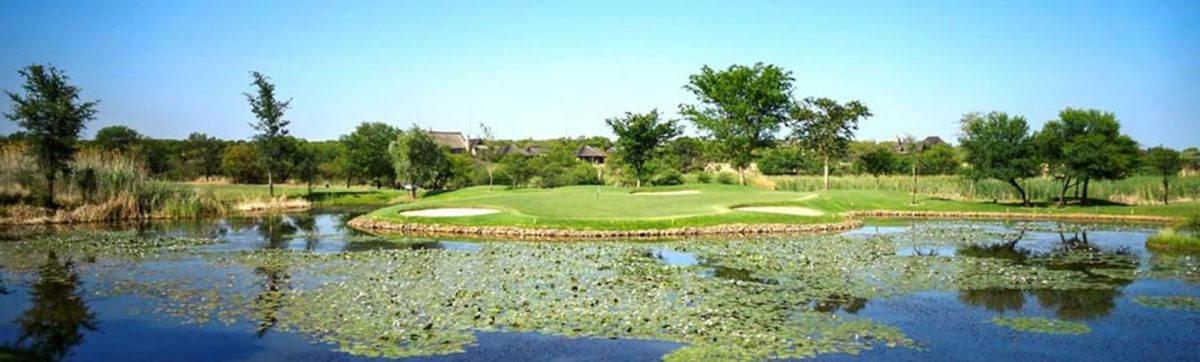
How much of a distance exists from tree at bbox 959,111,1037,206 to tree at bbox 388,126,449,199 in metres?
38.5

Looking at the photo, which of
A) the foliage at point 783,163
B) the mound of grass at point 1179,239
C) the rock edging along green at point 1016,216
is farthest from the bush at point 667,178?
the mound of grass at point 1179,239

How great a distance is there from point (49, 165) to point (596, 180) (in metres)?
41.2

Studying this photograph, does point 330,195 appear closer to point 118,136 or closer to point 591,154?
point 118,136

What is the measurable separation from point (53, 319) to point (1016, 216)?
136ft

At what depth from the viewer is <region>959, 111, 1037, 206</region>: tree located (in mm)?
44197

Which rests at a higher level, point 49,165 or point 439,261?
point 49,165

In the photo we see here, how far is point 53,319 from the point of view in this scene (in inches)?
640

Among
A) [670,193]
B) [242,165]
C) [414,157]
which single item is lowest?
[670,193]

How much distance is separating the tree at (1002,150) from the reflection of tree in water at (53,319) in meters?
43.2

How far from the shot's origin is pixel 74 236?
3166 cm

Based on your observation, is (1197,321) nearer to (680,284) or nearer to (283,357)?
(680,284)

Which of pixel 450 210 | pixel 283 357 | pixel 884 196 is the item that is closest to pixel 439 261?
pixel 283 357

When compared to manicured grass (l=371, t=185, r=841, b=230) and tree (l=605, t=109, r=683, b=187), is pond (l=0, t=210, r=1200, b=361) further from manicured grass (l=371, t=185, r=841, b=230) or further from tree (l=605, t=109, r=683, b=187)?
tree (l=605, t=109, r=683, b=187)

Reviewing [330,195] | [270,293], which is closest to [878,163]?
[330,195]
